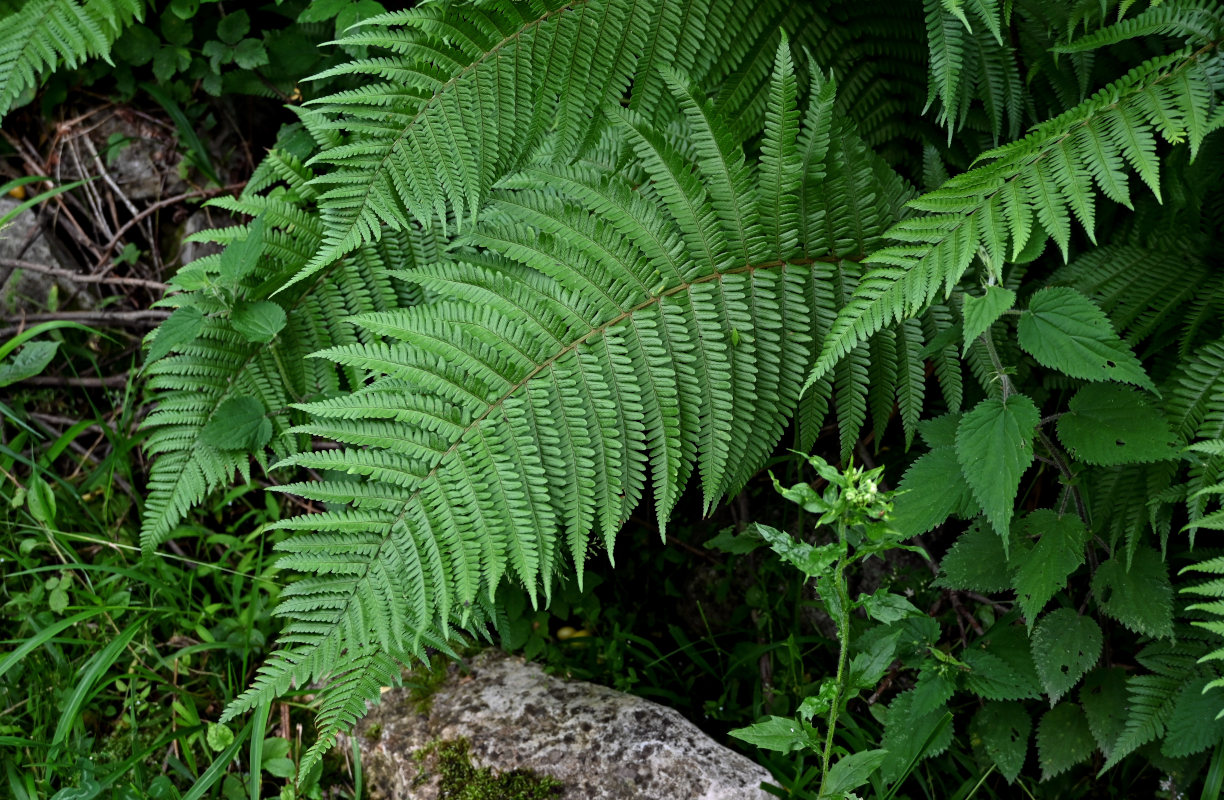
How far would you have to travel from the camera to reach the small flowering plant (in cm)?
161

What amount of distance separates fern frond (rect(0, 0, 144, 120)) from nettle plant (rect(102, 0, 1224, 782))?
3.27 feet

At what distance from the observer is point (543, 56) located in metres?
2.24

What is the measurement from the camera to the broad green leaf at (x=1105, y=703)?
6.82 ft

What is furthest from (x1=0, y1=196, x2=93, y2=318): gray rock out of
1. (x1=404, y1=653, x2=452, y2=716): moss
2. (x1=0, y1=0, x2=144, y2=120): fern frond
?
(x1=404, y1=653, x2=452, y2=716): moss

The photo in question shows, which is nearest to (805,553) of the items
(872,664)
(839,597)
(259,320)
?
(839,597)

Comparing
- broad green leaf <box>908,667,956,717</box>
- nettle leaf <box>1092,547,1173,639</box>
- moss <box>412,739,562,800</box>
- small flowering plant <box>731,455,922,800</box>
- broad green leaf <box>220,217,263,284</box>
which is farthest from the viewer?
broad green leaf <box>220,217,263,284</box>

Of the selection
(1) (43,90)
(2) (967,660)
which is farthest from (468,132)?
(1) (43,90)

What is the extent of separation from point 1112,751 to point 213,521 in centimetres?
266

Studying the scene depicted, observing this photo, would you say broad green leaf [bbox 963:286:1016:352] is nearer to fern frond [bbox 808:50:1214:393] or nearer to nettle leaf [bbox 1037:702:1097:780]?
fern frond [bbox 808:50:1214:393]

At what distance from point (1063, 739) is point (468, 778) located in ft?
4.53

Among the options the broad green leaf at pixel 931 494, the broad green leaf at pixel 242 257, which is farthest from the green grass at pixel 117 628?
the broad green leaf at pixel 931 494

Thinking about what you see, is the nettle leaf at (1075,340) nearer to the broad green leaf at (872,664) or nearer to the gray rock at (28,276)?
the broad green leaf at (872,664)

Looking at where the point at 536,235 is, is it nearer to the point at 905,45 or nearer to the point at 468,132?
the point at 468,132

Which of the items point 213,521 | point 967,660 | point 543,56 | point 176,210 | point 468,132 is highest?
point 543,56
